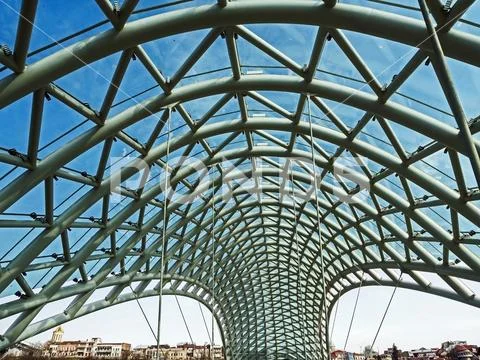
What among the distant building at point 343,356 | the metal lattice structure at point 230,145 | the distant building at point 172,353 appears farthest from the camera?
the distant building at point 343,356

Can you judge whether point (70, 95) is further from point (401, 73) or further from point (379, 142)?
point (379, 142)

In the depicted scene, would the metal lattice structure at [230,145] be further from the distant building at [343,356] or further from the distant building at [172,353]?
the distant building at [343,356]

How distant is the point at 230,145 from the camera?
24703 millimetres

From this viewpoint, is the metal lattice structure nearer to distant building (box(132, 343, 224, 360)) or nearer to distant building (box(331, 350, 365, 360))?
distant building (box(132, 343, 224, 360))

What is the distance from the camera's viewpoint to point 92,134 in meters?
15.4

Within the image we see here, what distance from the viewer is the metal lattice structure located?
11469mm

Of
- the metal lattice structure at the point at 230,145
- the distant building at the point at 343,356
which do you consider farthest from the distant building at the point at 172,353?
the distant building at the point at 343,356

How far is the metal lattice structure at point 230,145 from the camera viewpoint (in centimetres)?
1147

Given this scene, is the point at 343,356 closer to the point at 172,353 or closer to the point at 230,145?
the point at 172,353

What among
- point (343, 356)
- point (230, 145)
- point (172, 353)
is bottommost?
point (343, 356)

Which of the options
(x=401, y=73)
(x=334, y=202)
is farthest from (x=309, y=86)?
(x=334, y=202)

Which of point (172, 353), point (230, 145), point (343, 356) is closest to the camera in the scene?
point (230, 145)

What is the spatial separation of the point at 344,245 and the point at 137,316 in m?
19.3

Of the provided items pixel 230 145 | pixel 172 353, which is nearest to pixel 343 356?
pixel 172 353
